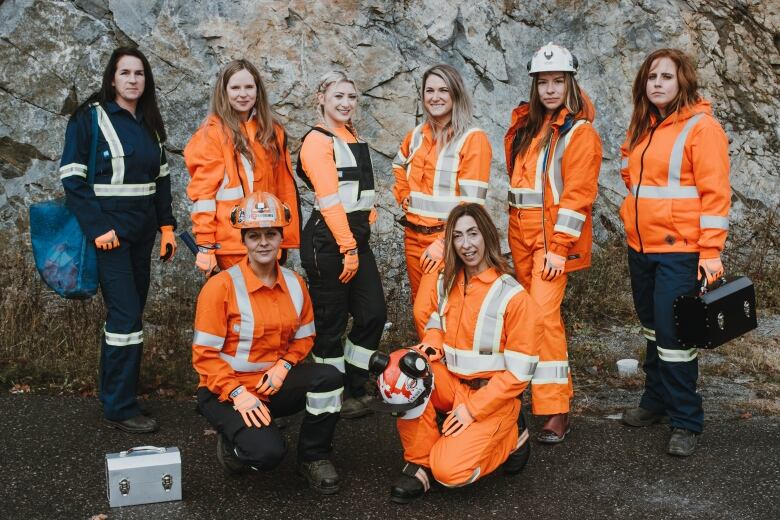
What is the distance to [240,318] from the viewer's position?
4254 millimetres

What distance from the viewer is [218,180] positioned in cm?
476

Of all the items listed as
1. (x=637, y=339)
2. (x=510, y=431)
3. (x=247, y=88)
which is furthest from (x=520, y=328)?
(x=637, y=339)

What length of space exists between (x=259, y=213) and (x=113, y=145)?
119cm

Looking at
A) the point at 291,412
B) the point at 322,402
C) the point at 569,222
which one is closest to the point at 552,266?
the point at 569,222

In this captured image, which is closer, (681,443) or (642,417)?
(681,443)

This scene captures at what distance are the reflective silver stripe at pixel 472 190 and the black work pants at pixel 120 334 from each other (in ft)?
6.32

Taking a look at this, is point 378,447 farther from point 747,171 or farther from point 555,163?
point 747,171

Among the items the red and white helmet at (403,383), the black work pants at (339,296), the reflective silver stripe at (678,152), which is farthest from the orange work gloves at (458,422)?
the reflective silver stripe at (678,152)

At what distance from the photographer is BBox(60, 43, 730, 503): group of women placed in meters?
4.20

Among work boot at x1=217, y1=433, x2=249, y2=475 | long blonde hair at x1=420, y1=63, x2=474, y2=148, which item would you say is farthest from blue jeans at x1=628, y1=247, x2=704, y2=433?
work boot at x1=217, y1=433, x2=249, y2=475

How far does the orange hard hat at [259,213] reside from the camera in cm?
421

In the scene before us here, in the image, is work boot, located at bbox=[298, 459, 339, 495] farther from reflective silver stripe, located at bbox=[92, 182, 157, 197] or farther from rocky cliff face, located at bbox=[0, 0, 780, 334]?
rocky cliff face, located at bbox=[0, 0, 780, 334]

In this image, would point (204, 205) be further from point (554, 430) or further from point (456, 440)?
point (554, 430)

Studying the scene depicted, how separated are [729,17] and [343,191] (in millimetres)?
5835
